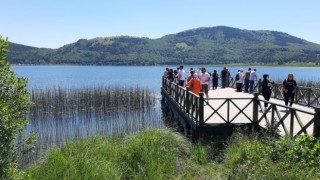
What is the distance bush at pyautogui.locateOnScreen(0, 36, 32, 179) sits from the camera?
4.91m

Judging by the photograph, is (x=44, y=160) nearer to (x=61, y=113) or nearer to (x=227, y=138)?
(x=227, y=138)

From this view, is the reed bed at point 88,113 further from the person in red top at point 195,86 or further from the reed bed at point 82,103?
the person in red top at point 195,86

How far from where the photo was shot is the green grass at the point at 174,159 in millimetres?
6707

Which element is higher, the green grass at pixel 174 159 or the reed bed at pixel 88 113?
the green grass at pixel 174 159

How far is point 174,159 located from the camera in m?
9.47

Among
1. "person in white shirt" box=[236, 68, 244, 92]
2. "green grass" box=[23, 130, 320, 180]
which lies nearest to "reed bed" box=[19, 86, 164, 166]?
"person in white shirt" box=[236, 68, 244, 92]

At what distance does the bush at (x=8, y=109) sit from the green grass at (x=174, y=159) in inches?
47.8

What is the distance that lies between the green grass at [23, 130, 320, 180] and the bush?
3.98 feet

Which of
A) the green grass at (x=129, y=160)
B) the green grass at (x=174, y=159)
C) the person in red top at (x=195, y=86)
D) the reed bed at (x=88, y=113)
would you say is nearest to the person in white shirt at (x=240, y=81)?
the reed bed at (x=88, y=113)

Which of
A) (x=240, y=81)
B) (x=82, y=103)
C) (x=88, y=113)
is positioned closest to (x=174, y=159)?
(x=240, y=81)

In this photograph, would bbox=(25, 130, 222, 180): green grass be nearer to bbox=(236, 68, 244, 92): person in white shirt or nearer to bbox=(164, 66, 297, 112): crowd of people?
bbox=(164, 66, 297, 112): crowd of people

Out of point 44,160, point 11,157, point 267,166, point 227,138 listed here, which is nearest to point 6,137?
point 11,157

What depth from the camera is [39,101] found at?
25.4m

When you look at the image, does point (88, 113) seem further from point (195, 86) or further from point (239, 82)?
point (195, 86)
